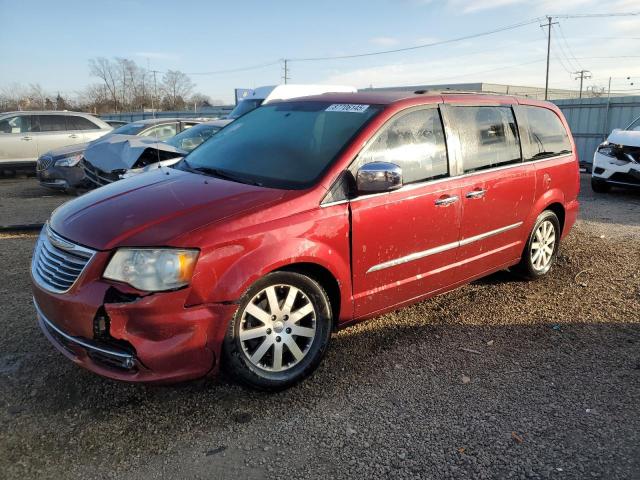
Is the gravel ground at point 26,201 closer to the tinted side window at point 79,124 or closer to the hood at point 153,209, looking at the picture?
the tinted side window at point 79,124

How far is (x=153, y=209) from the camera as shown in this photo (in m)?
2.96

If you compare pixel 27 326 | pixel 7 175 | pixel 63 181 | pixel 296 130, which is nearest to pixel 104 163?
pixel 63 181

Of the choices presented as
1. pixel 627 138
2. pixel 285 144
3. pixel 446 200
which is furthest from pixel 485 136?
pixel 627 138

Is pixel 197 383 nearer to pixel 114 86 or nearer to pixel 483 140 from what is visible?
pixel 483 140

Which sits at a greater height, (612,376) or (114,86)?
(114,86)

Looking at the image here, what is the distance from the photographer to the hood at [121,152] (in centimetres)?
706

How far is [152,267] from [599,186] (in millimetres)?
10355

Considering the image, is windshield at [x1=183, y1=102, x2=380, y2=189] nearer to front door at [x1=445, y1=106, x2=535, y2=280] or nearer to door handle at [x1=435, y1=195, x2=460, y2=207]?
door handle at [x1=435, y1=195, x2=460, y2=207]

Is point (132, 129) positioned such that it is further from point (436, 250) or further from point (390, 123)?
point (436, 250)

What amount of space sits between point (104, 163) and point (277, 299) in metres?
5.22

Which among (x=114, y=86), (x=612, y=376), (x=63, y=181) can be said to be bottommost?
(x=612, y=376)

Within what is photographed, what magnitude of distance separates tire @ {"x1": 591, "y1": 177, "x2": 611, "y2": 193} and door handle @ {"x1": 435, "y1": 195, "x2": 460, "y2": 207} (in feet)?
26.0

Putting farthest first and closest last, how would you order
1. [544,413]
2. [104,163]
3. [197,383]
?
[104,163] < [197,383] < [544,413]

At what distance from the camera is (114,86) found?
215 ft
